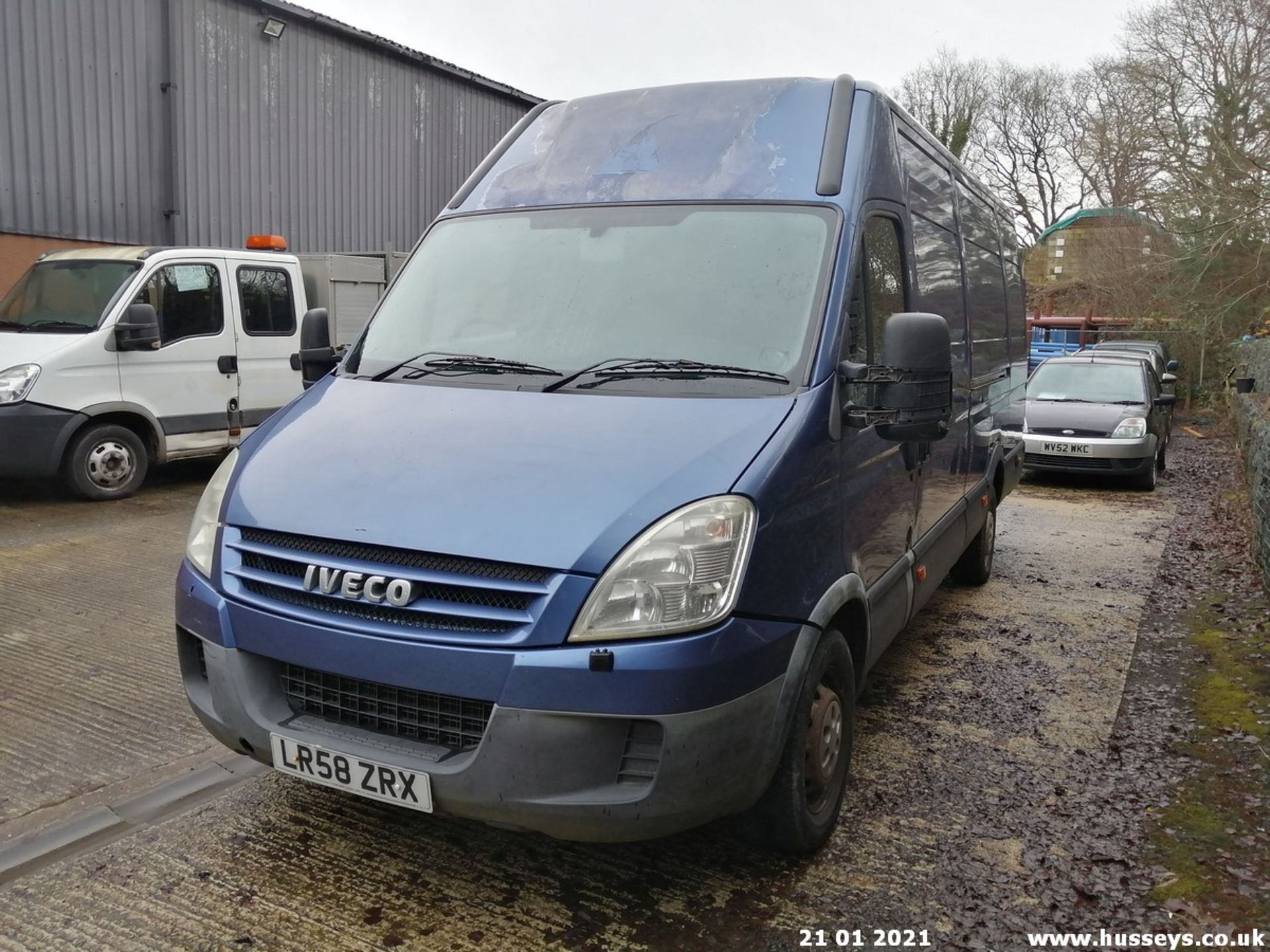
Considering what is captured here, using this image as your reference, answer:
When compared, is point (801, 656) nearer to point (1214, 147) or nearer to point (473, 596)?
point (473, 596)

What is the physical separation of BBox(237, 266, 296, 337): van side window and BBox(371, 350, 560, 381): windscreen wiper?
22.3 feet

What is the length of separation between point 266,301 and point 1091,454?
9.04 m

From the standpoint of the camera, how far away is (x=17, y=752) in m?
4.07

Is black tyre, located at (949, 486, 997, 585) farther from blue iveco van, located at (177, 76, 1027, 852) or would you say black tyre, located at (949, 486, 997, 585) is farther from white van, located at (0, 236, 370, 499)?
white van, located at (0, 236, 370, 499)

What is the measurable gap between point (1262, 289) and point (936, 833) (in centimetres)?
1764

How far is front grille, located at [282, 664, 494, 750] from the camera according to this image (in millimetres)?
2785

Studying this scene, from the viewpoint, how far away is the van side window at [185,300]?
9.20 meters

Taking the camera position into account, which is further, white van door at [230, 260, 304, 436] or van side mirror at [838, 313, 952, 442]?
white van door at [230, 260, 304, 436]

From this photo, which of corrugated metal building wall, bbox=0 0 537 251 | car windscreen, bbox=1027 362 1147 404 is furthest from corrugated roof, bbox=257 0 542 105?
car windscreen, bbox=1027 362 1147 404

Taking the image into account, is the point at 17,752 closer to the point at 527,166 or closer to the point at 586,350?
the point at 586,350

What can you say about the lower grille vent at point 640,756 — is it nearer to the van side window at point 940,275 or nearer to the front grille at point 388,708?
the front grille at point 388,708

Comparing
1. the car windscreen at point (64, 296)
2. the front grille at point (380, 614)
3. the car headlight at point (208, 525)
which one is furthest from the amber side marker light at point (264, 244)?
the front grille at point (380, 614)

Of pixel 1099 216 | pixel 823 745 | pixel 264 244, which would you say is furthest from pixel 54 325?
pixel 1099 216

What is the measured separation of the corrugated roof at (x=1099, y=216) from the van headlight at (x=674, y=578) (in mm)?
22760
